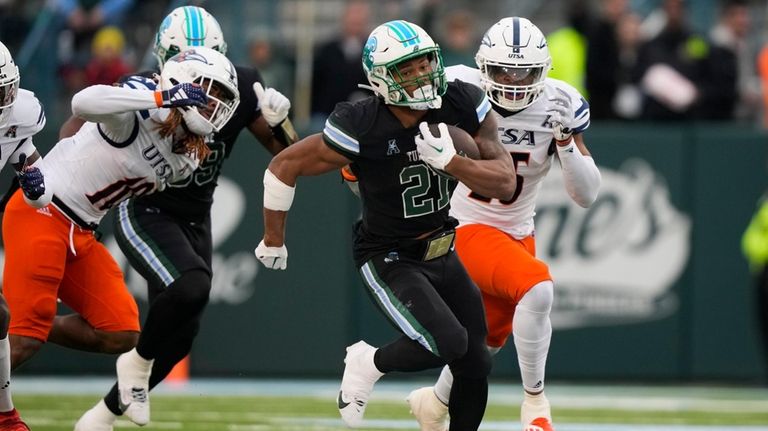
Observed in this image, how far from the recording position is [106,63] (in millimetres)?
11578

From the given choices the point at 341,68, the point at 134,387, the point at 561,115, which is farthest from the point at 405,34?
the point at 341,68

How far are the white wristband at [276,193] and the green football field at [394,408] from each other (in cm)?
187

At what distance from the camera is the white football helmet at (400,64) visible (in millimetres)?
5848

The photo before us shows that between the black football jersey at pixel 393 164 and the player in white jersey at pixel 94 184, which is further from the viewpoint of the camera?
the player in white jersey at pixel 94 184

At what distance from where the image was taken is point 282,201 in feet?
19.9

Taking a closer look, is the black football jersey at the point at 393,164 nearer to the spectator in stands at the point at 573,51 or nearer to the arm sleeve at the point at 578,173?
the arm sleeve at the point at 578,173

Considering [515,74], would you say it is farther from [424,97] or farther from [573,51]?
[573,51]

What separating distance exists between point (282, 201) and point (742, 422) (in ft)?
12.2

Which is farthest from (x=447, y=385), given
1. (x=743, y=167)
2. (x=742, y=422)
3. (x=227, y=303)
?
(x=743, y=167)

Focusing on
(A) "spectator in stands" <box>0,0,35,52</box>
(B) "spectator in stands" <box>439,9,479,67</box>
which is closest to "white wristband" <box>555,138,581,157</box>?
(B) "spectator in stands" <box>439,9,479,67</box>

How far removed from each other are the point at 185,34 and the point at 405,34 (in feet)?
5.30

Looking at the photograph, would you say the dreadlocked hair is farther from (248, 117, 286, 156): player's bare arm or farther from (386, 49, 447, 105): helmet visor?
(386, 49, 447, 105): helmet visor

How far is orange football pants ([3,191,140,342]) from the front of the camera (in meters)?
6.45

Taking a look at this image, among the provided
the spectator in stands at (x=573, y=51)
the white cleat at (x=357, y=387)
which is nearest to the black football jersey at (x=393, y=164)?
the white cleat at (x=357, y=387)
